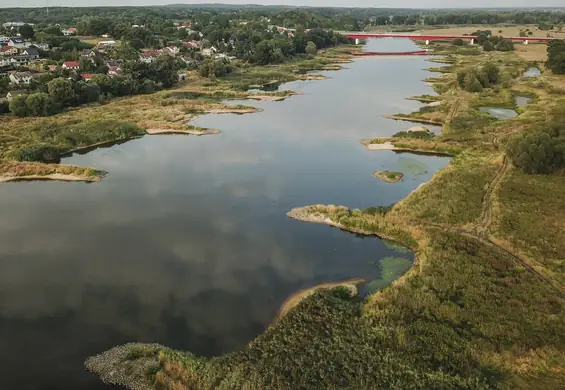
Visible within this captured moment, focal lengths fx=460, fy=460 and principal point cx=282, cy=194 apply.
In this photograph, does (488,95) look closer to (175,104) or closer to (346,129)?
Answer: (346,129)

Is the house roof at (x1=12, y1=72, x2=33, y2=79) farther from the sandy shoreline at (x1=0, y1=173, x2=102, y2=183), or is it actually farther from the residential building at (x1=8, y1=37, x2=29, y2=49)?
the sandy shoreline at (x1=0, y1=173, x2=102, y2=183)

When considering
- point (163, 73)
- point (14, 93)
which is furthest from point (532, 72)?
point (14, 93)

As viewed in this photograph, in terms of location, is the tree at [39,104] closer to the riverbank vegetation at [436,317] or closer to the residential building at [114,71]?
the residential building at [114,71]

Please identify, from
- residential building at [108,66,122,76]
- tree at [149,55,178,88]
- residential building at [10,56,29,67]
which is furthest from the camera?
residential building at [10,56,29,67]

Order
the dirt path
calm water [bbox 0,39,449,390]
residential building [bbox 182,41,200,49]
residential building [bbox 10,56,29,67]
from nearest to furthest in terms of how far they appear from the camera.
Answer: calm water [bbox 0,39,449,390] < the dirt path < residential building [bbox 10,56,29,67] < residential building [bbox 182,41,200,49]

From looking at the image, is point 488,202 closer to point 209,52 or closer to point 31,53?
point 31,53

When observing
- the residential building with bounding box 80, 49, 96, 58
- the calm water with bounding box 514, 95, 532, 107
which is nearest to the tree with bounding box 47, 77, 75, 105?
the residential building with bounding box 80, 49, 96, 58

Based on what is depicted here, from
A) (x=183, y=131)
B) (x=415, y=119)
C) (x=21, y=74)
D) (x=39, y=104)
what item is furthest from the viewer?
(x=21, y=74)
